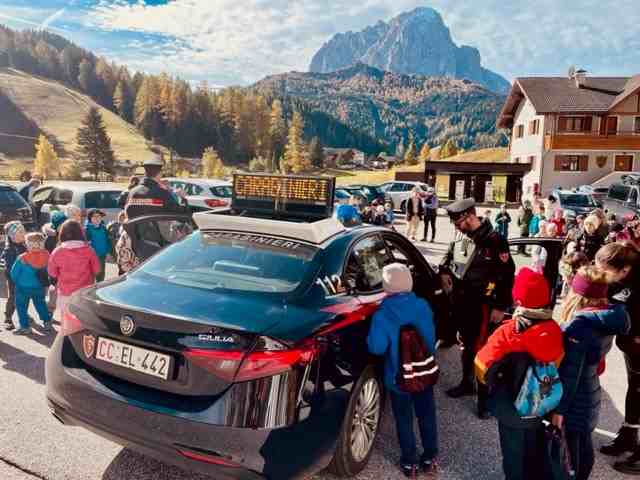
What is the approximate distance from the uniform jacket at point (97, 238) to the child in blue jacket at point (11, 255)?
84cm

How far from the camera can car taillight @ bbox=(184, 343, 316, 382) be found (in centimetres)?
243

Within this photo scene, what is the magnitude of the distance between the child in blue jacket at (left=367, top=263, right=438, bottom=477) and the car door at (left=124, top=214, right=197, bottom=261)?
326 cm

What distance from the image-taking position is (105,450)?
3.35 meters

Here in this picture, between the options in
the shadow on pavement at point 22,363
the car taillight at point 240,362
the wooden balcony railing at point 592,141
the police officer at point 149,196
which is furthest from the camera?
the wooden balcony railing at point 592,141

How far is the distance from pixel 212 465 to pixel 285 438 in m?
0.37

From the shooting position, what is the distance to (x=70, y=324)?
2.98 m

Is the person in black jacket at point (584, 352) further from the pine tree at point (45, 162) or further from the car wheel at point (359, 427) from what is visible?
the pine tree at point (45, 162)

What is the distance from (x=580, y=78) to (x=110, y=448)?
48.7 metres

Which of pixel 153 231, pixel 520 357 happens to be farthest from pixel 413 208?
pixel 520 357

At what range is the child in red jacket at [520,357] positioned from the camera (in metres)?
2.68

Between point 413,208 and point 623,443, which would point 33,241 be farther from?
point 413,208

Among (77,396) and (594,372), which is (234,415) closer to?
(77,396)

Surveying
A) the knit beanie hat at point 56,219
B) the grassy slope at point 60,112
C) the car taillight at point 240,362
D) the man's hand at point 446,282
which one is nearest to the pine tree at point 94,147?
the grassy slope at point 60,112

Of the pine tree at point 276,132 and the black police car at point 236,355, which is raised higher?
the pine tree at point 276,132
